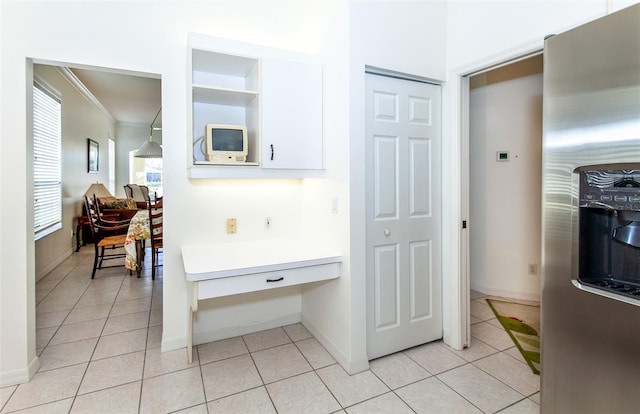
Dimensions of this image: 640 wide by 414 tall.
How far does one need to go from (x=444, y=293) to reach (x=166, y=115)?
239 cm

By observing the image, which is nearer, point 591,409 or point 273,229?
point 591,409

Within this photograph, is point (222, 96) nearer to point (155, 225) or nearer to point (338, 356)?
point (338, 356)

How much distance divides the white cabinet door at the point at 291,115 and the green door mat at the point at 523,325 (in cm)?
201

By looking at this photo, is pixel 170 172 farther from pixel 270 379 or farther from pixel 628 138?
pixel 628 138

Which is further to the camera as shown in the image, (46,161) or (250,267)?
(46,161)

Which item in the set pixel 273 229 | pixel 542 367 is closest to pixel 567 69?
pixel 542 367

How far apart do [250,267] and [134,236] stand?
286 cm

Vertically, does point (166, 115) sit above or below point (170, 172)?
above

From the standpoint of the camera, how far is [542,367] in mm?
1358

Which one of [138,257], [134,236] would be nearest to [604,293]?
[134,236]

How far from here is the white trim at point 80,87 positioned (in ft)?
16.4

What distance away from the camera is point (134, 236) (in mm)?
4242

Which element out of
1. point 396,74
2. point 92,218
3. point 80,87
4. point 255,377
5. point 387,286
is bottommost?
point 255,377

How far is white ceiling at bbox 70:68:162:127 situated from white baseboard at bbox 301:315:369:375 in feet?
12.0
